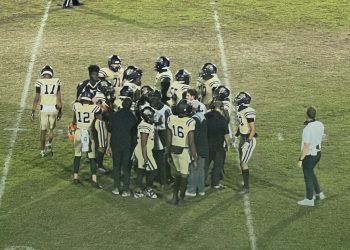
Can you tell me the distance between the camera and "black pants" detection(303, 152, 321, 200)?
15242 millimetres

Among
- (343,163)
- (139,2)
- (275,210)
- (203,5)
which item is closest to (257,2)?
(203,5)

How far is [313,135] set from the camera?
49.5 feet

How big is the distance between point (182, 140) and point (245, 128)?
1.24 metres

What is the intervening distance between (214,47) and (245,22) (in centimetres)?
252

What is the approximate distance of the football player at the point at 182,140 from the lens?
49.4ft

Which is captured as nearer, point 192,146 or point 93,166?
point 192,146

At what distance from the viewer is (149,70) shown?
22.5 metres

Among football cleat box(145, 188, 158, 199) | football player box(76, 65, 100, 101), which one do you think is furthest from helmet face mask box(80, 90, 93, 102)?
football cleat box(145, 188, 158, 199)

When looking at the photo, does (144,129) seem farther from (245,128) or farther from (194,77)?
(194,77)

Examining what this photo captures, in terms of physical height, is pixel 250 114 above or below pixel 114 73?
below

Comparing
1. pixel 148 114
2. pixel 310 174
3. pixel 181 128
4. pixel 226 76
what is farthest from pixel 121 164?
pixel 226 76

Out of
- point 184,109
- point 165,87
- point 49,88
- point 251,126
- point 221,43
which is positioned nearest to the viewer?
point 184,109

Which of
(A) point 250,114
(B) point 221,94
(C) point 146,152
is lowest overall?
(C) point 146,152

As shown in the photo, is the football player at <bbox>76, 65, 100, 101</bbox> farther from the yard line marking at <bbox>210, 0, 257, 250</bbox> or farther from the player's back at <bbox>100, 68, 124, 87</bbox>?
the yard line marking at <bbox>210, 0, 257, 250</bbox>
